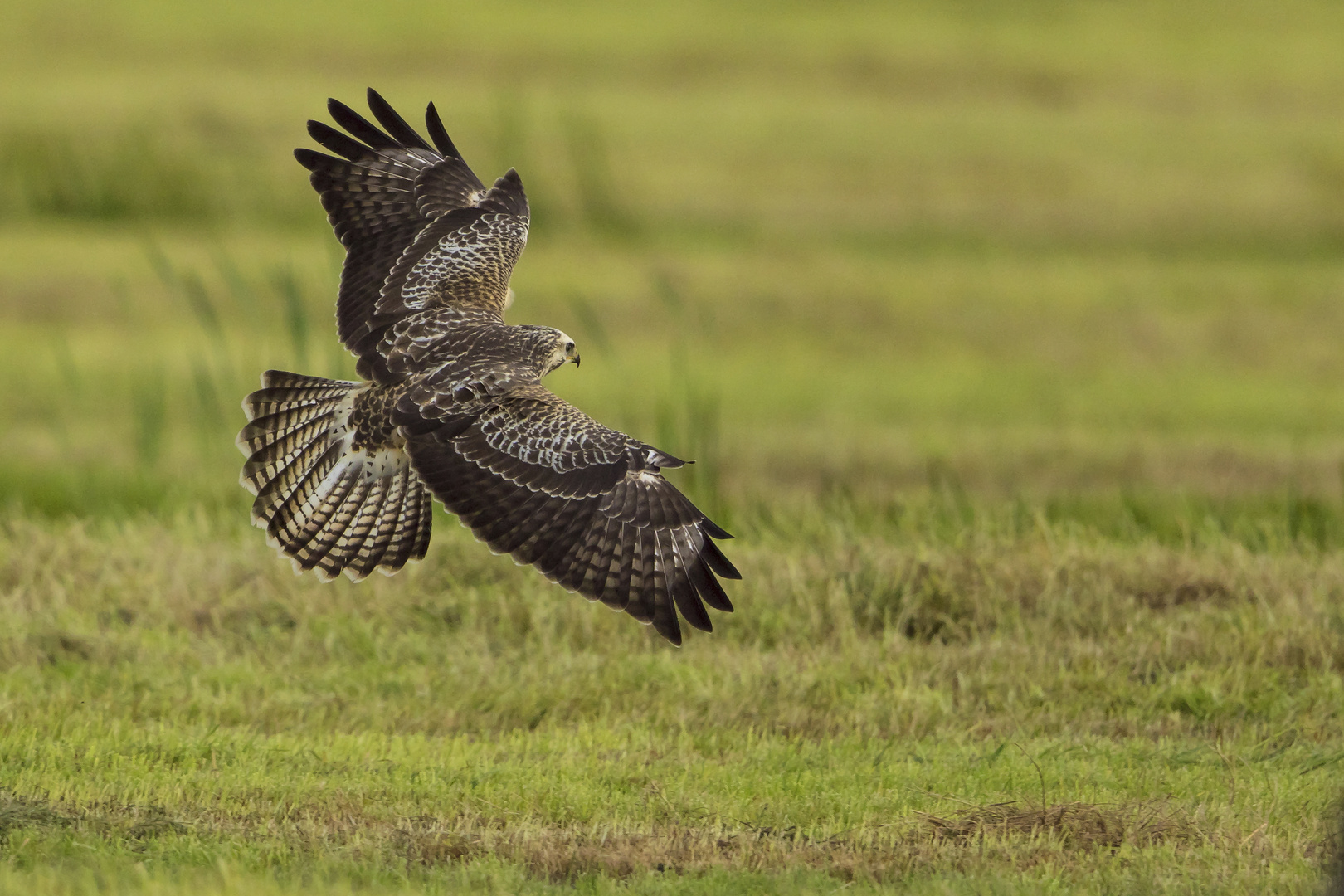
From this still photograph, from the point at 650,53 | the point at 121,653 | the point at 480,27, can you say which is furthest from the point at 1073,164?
the point at 121,653

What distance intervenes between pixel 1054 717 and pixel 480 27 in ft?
79.4

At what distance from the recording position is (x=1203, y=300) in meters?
21.9

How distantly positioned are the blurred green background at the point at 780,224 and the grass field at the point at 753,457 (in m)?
0.10

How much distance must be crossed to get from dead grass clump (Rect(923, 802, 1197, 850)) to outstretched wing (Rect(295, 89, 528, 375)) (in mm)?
3039

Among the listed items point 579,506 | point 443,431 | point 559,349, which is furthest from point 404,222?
point 579,506

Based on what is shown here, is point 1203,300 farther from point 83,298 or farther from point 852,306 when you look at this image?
point 83,298

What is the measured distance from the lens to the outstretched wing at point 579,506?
22.1 ft

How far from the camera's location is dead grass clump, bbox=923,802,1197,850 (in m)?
6.54

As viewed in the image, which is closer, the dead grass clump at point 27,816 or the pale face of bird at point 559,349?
the dead grass clump at point 27,816

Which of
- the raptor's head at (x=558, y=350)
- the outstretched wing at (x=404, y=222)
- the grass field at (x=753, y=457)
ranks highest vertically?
the outstretched wing at (x=404, y=222)

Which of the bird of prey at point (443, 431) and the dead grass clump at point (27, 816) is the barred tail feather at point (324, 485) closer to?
the bird of prey at point (443, 431)

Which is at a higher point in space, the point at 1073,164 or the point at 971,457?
the point at 1073,164

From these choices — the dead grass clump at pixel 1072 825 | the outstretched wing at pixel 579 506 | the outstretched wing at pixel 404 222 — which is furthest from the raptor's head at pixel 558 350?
the dead grass clump at pixel 1072 825

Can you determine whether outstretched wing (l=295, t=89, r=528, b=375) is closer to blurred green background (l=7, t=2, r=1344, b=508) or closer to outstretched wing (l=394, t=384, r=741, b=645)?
outstretched wing (l=394, t=384, r=741, b=645)
